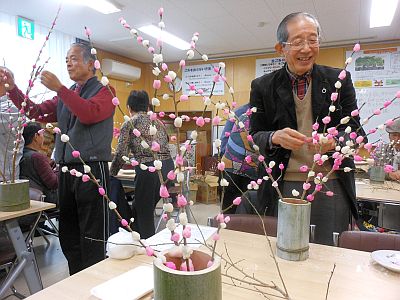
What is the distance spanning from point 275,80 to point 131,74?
5.65 m

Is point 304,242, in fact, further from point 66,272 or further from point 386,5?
point 386,5

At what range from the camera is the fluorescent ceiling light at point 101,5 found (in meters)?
3.88

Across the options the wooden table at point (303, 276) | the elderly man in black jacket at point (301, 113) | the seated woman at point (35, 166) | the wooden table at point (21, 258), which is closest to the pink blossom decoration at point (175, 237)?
the wooden table at point (303, 276)

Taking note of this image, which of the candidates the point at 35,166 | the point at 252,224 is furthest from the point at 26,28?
the point at 252,224

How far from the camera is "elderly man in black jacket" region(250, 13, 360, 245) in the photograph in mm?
1264

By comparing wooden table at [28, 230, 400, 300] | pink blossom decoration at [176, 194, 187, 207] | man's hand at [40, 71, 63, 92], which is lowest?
wooden table at [28, 230, 400, 300]

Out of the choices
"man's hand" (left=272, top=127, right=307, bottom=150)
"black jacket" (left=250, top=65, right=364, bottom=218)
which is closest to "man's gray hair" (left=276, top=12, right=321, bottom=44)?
"black jacket" (left=250, top=65, right=364, bottom=218)

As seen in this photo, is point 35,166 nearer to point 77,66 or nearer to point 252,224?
point 77,66

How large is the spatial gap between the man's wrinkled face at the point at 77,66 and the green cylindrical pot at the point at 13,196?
2.40 feet

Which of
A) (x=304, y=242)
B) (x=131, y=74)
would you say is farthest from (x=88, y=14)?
(x=304, y=242)

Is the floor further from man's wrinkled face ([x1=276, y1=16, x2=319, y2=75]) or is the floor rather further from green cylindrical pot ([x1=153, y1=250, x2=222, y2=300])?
green cylindrical pot ([x1=153, y1=250, x2=222, y2=300])

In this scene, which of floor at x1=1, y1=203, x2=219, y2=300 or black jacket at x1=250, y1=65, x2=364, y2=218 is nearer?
black jacket at x1=250, y1=65, x2=364, y2=218

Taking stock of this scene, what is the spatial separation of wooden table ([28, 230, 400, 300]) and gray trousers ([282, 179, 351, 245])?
10.8 inches

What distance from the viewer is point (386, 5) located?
159 inches
